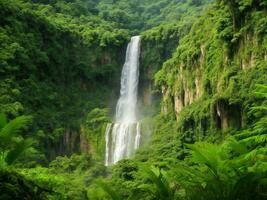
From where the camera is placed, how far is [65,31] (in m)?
43.1

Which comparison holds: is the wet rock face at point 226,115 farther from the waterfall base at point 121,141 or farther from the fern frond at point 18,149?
the fern frond at point 18,149

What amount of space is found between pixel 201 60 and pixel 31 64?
613 inches

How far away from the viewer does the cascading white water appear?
112 feet

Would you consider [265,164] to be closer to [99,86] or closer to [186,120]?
[186,120]

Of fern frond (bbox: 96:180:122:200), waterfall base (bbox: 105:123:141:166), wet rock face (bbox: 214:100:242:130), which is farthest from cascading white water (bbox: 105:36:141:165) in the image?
fern frond (bbox: 96:180:122:200)

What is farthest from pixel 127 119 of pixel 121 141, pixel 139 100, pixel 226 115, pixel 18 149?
pixel 18 149

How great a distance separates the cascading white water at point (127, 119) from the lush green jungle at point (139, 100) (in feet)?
2.25

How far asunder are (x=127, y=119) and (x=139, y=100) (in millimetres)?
2331

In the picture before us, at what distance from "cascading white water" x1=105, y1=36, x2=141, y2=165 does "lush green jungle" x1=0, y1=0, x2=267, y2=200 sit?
0.69 m

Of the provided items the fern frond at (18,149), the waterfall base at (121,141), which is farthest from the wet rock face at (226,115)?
the fern frond at (18,149)

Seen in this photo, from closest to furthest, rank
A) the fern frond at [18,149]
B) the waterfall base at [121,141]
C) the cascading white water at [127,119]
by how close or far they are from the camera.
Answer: the fern frond at [18,149], the waterfall base at [121,141], the cascading white water at [127,119]

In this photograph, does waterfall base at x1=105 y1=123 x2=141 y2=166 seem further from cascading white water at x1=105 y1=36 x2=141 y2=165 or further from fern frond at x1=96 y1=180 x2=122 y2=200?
fern frond at x1=96 y1=180 x2=122 y2=200

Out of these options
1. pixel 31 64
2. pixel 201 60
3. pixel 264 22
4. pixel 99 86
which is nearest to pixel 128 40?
pixel 99 86

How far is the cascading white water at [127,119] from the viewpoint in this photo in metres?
34.0
